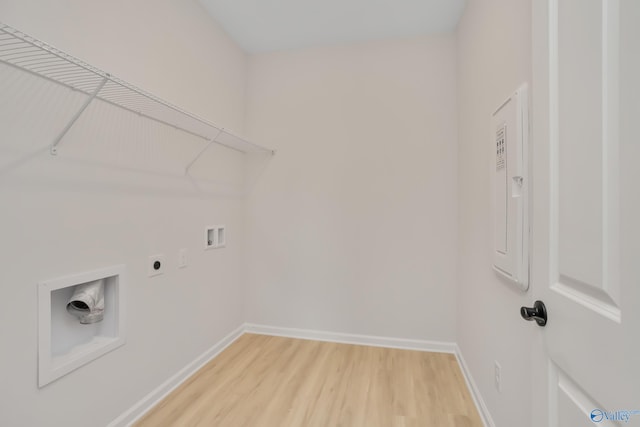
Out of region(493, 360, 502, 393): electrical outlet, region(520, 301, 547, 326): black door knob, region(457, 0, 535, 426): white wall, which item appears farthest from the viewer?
region(493, 360, 502, 393): electrical outlet

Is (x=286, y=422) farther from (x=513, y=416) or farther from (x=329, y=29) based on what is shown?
(x=329, y=29)

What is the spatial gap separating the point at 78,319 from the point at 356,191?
207 centimetres

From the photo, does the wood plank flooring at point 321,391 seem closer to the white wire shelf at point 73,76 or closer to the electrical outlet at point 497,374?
the electrical outlet at point 497,374

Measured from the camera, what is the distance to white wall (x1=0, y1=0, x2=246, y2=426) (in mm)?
1121

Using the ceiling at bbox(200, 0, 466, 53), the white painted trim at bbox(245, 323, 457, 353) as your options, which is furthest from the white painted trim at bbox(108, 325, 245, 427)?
the ceiling at bbox(200, 0, 466, 53)

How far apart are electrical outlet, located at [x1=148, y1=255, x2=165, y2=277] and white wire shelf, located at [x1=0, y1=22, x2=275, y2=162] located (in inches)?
30.5

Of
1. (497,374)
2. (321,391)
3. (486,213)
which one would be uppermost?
(486,213)

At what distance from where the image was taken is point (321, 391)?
194cm

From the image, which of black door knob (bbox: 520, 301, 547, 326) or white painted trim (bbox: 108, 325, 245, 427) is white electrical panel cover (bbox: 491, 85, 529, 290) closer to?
black door knob (bbox: 520, 301, 547, 326)

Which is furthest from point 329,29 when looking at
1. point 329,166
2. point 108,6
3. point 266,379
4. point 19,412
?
point 19,412

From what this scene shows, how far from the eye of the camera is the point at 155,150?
5.89 feet

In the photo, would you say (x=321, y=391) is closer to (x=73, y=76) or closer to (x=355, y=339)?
(x=355, y=339)

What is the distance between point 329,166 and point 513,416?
2.09 meters

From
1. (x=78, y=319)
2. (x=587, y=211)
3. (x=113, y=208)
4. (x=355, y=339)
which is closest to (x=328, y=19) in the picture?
(x=113, y=208)
